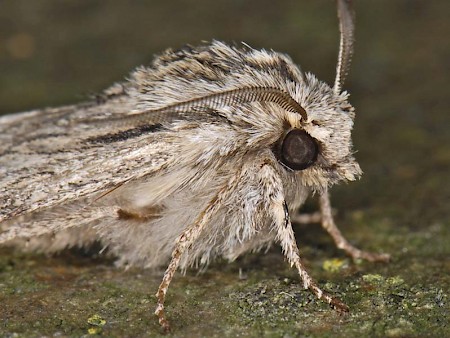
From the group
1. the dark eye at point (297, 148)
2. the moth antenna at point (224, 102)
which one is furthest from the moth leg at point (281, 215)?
the moth antenna at point (224, 102)

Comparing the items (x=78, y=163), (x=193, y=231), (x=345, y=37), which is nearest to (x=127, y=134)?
(x=78, y=163)

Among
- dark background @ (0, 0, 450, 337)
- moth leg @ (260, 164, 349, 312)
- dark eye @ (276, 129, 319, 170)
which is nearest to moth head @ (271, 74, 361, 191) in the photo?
dark eye @ (276, 129, 319, 170)

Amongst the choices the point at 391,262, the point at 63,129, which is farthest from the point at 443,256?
the point at 63,129

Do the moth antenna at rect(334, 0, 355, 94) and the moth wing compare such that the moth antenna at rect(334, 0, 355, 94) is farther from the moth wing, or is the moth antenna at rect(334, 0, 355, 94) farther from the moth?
the moth wing

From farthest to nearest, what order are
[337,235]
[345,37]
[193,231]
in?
[337,235] → [345,37] → [193,231]

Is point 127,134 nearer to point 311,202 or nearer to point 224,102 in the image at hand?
point 224,102

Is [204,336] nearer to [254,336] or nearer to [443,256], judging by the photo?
[254,336]

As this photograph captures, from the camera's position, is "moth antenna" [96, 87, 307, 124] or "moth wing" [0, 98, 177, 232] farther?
"moth wing" [0, 98, 177, 232]
